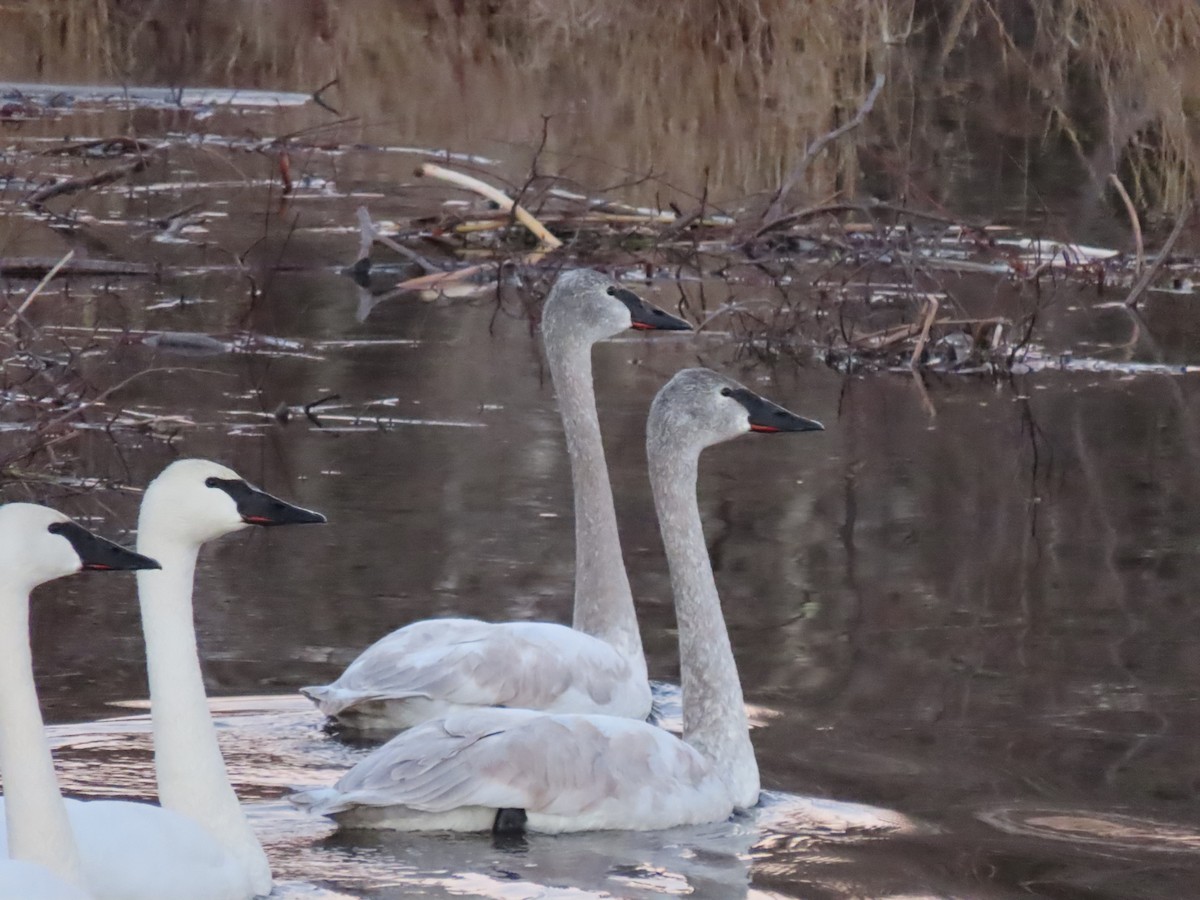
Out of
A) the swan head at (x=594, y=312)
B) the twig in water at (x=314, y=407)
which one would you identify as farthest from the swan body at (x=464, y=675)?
the twig in water at (x=314, y=407)

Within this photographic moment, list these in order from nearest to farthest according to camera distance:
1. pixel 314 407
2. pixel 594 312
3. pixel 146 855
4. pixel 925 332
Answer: pixel 146 855
pixel 594 312
pixel 314 407
pixel 925 332

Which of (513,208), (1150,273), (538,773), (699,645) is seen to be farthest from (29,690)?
(1150,273)

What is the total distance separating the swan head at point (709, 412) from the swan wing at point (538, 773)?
1.00 meters

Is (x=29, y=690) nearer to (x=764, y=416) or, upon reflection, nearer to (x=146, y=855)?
(x=146, y=855)

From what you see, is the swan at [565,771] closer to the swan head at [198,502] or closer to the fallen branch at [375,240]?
the swan head at [198,502]

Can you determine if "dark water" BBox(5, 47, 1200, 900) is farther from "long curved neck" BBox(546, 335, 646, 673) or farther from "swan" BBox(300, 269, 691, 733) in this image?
"long curved neck" BBox(546, 335, 646, 673)

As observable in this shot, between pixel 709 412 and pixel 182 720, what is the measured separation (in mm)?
1947

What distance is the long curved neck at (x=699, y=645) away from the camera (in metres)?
5.84

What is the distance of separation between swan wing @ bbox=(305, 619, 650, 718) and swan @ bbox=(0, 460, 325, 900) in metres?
1.10

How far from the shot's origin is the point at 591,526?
276 inches

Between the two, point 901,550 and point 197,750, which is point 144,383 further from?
point 197,750

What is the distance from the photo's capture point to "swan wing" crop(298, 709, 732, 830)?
5.29m

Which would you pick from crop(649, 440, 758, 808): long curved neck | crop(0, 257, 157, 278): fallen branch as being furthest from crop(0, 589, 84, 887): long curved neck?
crop(0, 257, 157, 278): fallen branch

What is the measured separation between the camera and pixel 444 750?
17.5 feet
